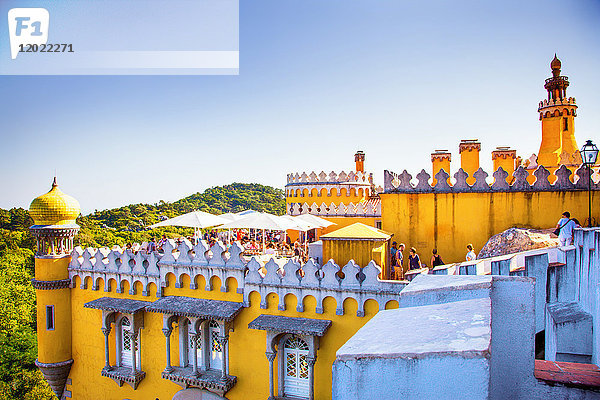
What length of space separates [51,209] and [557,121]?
23.1m

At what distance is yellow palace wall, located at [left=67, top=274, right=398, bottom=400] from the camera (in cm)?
975

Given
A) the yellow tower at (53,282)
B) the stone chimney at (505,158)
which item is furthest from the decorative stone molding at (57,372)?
the stone chimney at (505,158)

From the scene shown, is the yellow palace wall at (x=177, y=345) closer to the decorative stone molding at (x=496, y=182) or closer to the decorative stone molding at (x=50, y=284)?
the decorative stone molding at (x=50, y=284)

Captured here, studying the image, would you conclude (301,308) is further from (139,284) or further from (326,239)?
(139,284)

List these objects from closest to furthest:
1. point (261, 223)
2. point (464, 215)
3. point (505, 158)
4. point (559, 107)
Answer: point (464, 215)
point (261, 223)
point (505, 158)
point (559, 107)

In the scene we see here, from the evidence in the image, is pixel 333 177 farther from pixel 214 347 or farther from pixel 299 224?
pixel 214 347

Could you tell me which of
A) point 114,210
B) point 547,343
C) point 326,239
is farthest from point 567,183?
point 114,210

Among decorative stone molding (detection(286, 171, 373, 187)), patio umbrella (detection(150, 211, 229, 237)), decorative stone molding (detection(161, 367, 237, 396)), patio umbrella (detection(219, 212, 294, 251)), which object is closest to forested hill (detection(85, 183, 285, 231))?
decorative stone molding (detection(286, 171, 373, 187))

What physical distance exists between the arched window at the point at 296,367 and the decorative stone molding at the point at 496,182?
229 inches

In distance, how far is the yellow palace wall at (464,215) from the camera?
11.0 metres

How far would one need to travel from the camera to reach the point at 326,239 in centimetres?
1023

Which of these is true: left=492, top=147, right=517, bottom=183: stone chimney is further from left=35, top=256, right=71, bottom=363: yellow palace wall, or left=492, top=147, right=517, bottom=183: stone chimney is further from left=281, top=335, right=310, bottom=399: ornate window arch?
left=35, top=256, right=71, bottom=363: yellow palace wall

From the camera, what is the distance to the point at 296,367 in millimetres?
10242

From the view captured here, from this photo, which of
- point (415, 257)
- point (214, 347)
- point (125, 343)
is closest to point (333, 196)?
point (415, 257)
